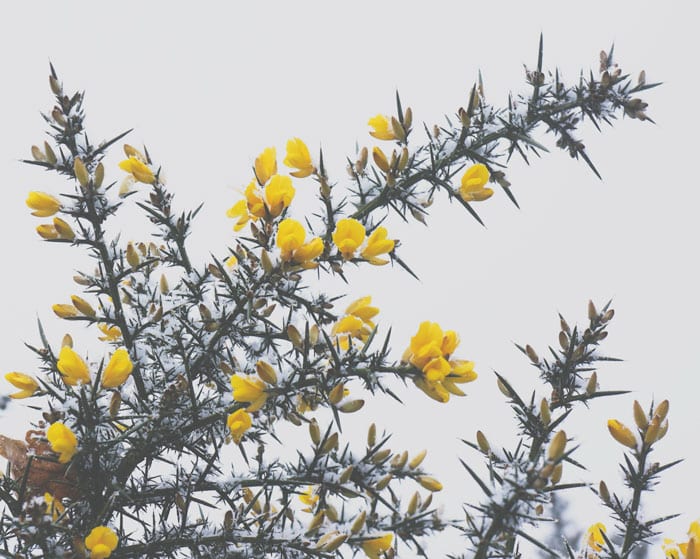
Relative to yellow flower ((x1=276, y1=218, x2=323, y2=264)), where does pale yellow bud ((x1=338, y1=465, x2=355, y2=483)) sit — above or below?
below

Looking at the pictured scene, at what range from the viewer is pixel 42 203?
143 cm

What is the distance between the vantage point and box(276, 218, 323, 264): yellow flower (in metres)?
1.24

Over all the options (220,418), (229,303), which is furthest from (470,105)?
(220,418)

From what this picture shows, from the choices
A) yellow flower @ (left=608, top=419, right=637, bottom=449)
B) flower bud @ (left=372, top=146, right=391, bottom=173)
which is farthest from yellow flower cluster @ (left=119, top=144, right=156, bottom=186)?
yellow flower @ (left=608, top=419, right=637, bottom=449)

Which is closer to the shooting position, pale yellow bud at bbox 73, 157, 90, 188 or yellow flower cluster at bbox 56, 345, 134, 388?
yellow flower cluster at bbox 56, 345, 134, 388

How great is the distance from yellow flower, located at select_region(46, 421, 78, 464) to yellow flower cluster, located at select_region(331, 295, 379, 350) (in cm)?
52

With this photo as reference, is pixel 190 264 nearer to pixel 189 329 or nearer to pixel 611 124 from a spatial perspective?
pixel 189 329

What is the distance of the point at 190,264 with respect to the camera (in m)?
1.58

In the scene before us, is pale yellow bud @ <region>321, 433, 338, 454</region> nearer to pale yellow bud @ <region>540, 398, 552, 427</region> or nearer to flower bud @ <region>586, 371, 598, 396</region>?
pale yellow bud @ <region>540, 398, 552, 427</region>

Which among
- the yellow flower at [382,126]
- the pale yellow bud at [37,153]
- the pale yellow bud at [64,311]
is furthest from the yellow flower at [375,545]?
the pale yellow bud at [37,153]

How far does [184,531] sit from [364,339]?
20.8 inches

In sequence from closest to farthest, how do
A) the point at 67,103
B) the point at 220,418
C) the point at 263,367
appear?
1. the point at 263,367
2. the point at 220,418
3. the point at 67,103

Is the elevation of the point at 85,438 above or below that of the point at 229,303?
below

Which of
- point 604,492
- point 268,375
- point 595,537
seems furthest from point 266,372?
point 595,537
